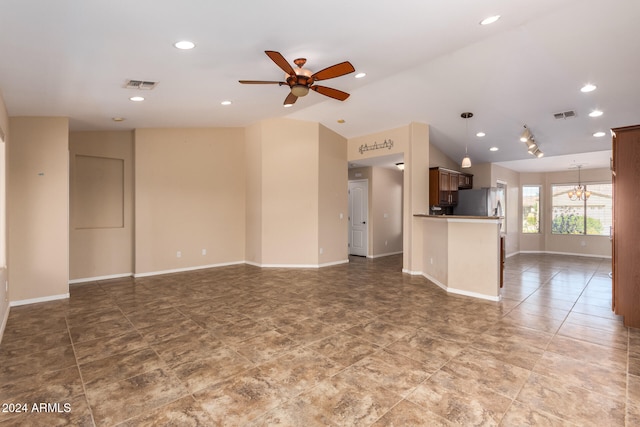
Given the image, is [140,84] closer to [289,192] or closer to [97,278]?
[289,192]

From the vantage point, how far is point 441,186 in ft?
23.0

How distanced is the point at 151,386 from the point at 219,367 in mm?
487

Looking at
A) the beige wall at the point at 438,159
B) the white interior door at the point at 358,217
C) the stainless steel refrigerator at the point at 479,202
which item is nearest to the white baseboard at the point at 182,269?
the white interior door at the point at 358,217

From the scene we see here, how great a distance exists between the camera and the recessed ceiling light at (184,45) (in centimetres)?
286

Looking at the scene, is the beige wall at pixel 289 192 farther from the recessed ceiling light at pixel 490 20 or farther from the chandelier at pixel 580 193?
the chandelier at pixel 580 193

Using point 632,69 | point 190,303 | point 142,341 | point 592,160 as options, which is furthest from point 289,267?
point 592,160

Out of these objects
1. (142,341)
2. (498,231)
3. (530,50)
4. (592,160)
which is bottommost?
(142,341)

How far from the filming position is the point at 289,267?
695 centimetres

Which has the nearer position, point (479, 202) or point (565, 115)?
point (565, 115)

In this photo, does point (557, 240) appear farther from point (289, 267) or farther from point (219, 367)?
point (219, 367)

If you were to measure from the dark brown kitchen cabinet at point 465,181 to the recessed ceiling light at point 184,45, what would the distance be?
22.2 feet

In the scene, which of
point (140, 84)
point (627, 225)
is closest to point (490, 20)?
point (627, 225)

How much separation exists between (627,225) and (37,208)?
7269 millimetres

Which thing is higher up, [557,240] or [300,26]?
[300,26]
